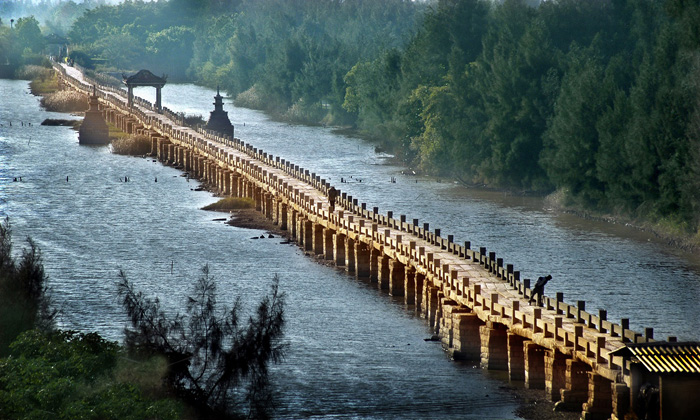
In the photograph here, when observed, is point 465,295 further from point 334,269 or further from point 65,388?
point 65,388

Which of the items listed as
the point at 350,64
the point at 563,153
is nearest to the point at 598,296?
the point at 563,153

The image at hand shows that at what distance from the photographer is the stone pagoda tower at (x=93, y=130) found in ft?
433

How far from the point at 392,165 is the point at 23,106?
253ft

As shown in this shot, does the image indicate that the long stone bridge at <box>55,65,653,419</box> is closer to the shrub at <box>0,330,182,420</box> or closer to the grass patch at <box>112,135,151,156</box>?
the shrub at <box>0,330,182,420</box>

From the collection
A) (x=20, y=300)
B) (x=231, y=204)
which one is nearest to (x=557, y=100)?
(x=231, y=204)

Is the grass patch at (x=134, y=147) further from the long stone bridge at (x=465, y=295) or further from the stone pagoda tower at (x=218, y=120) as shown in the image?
the long stone bridge at (x=465, y=295)

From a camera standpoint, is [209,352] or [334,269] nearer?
[209,352]

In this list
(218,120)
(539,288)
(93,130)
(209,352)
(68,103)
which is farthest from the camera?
(68,103)

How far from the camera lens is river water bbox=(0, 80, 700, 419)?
45006mm

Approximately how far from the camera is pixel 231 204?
3499 inches

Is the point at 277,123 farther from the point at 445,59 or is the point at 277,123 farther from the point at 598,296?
the point at 598,296

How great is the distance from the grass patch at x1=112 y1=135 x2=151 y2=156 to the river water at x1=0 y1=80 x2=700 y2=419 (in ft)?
24.7

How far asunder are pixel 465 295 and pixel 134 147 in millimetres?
81208

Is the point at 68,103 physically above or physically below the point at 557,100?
below
